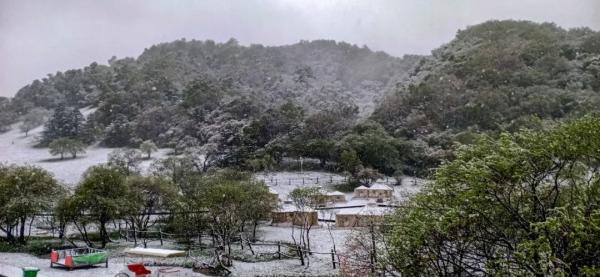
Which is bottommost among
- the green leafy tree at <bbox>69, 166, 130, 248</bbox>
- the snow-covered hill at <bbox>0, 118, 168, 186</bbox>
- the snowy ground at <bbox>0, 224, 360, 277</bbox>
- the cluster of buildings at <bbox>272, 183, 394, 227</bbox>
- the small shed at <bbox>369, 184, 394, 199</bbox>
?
the snowy ground at <bbox>0, 224, 360, 277</bbox>

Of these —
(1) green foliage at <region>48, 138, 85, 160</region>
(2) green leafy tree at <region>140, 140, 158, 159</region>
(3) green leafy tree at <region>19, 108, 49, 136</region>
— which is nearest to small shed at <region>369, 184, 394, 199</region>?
(2) green leafy tree at <region>140, 140, 158, 159</region>

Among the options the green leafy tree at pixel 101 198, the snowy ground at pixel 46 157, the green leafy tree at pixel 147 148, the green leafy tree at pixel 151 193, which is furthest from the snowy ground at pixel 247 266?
the green leafy tree at pixel 147 148

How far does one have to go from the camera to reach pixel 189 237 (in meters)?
33.2

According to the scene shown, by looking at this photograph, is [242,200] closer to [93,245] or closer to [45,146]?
[93,245]

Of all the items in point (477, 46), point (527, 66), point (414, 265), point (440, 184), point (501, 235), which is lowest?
point (414, 265)

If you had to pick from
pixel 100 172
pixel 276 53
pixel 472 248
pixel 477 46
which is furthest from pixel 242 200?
pixel 276 53

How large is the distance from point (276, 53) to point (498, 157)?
146 meters

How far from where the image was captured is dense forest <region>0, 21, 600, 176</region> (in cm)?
5984

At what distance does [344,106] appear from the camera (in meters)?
75.9

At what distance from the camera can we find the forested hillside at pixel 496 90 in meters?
62.4

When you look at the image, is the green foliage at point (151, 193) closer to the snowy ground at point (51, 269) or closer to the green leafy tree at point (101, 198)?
the green leafy tree at point (101, 198)

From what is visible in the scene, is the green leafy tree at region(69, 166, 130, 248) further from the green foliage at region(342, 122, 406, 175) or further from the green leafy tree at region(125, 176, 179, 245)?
the green foliage at region(342, 122, 406, 175)

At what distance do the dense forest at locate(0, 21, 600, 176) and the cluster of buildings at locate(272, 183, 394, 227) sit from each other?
7.33 metres

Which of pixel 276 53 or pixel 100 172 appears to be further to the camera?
pixel 276 53
